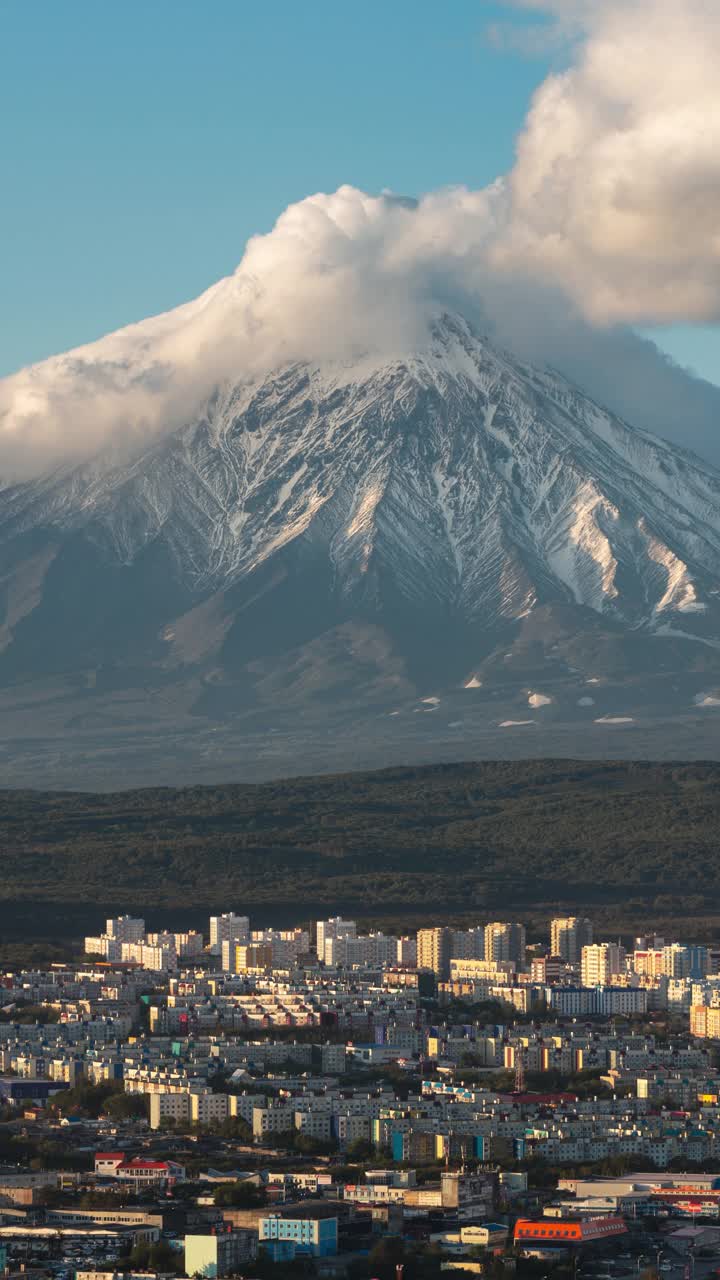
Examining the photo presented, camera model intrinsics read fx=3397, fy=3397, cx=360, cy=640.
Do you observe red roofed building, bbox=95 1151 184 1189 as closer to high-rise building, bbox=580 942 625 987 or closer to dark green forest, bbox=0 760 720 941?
high-rise building, bbox=580 942 625 987

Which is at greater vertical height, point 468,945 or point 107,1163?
point 468,945

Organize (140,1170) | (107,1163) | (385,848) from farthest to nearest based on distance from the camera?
(385,848), (107,1163), (140,1170)

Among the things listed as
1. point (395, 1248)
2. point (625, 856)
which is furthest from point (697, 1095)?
point (625, 856)

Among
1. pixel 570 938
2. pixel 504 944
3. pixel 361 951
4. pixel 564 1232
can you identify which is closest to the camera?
pixel 564 1232

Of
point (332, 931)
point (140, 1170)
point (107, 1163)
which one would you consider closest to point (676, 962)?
point (332, 931)

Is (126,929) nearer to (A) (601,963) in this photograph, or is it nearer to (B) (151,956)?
(B) (151,956)

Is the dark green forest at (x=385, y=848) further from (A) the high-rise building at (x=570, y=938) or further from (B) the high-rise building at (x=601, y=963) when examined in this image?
(B) the high-rise building at (x=601, y=963)

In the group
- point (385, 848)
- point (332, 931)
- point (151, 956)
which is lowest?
point (151, 956)
